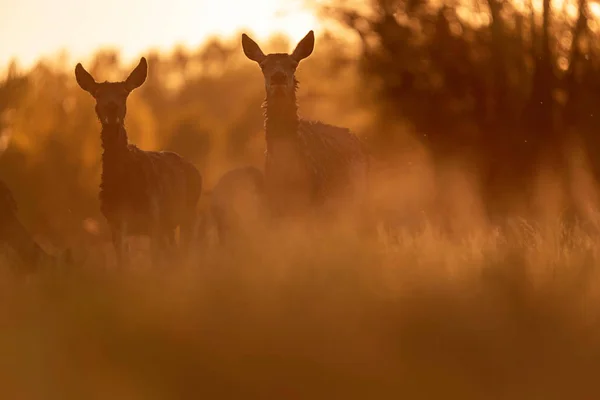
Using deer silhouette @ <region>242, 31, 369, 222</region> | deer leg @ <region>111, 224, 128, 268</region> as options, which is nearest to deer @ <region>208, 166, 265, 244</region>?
deer silhouette @ <region>242, 31, 369, 222</region>

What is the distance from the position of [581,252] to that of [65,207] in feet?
47.5

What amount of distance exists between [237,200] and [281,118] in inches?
67.5

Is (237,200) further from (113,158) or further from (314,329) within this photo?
(314,329)

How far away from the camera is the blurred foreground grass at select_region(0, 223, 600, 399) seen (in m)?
6.84

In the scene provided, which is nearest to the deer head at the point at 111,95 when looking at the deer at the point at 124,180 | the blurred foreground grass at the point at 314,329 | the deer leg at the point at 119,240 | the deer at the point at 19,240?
the deer at the point at 124,180

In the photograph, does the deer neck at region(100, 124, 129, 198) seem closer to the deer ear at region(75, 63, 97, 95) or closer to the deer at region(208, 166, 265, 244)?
the deer ear at region(75, 63, 97, 95)

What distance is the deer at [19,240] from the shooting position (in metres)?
11.0

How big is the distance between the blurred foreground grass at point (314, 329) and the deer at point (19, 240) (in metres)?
1.66

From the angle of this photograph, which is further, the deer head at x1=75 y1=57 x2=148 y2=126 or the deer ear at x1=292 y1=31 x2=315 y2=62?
the deer ear at x1=292 y1=31 x2=315 y2=62

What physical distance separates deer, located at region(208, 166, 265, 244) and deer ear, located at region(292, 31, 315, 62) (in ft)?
4.74

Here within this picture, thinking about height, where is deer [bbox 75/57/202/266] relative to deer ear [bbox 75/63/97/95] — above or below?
below

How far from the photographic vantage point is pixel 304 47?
13242 millimetres

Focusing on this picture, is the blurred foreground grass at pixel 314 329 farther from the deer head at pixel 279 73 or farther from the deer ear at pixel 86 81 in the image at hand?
the deer ear at pixel 86 81

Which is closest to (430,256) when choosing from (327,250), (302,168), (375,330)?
(327,250)
